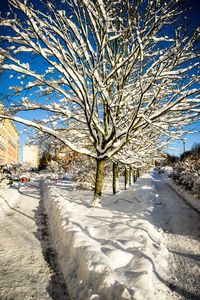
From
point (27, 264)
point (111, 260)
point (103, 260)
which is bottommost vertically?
point (27, 264)

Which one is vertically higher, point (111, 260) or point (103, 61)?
point (103, 61)

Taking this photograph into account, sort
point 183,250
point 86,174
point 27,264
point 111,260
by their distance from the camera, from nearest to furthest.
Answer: point 111,260 < point 27,264 < point 183,250 < point 86,174

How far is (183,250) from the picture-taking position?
372 cm

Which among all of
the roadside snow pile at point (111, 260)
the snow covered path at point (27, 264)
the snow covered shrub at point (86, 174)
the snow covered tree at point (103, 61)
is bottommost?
the snow covered path at point (27, 264)

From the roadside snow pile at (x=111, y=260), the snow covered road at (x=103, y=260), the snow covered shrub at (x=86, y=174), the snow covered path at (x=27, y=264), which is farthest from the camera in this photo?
the snow covered shrub at (x=86, y=174)

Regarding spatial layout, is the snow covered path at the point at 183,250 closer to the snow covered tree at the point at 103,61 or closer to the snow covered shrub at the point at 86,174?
the snow covered tree at the point at 103,61

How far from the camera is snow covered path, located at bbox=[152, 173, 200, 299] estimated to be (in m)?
2.59

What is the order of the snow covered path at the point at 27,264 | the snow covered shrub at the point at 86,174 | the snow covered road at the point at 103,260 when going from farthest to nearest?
the snow covered shrub at the point at 86,174, the snow covered path at the point at 27,264, the snow covered road at the point at 103,260

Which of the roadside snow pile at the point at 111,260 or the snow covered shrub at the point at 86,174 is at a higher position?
the snow covered shrub at the point at 86,174

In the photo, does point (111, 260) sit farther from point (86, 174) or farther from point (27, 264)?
point (86, 174)

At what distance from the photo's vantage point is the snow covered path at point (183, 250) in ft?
8.50

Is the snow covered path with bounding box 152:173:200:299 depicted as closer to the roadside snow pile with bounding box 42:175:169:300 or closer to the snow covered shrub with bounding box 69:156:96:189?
the roadside snow pile with bounding box 42:175:169:300

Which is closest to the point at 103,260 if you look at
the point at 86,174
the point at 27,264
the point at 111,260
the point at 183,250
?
the point at 111,260

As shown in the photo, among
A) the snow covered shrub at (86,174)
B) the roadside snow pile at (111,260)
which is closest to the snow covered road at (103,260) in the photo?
the roadside snow pile at (111,260)
